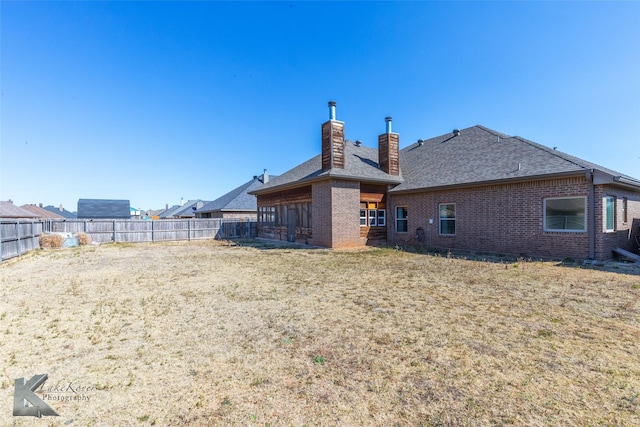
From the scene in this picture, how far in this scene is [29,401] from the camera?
9.04 ft

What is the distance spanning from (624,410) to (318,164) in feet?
54.7

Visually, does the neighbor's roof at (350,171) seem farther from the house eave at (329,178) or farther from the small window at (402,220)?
the small window at (402,220)

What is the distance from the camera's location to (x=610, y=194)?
10.5m

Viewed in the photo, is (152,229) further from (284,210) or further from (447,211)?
(447,211)

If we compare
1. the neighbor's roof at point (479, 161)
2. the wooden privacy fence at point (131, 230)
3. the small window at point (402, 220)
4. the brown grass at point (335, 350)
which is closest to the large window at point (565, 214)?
the neighbor's roof at point (479, 161)

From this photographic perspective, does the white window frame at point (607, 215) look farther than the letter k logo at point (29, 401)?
Yes

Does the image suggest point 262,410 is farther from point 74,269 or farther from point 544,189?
point 544,189

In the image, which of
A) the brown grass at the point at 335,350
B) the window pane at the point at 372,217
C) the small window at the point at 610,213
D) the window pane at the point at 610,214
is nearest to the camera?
the brown grass at the point at 335,350

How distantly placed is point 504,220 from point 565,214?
1.93m

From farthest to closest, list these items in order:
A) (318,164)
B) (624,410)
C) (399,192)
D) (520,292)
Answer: (318,164) < (399,192) < (520,292) < (624,410)

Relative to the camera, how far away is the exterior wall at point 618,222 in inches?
388

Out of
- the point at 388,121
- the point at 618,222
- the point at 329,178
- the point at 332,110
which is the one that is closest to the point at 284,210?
the point at 329,178

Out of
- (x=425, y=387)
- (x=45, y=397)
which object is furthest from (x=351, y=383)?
(x=45, y=397)

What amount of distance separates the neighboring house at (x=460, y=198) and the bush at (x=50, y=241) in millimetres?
12022
